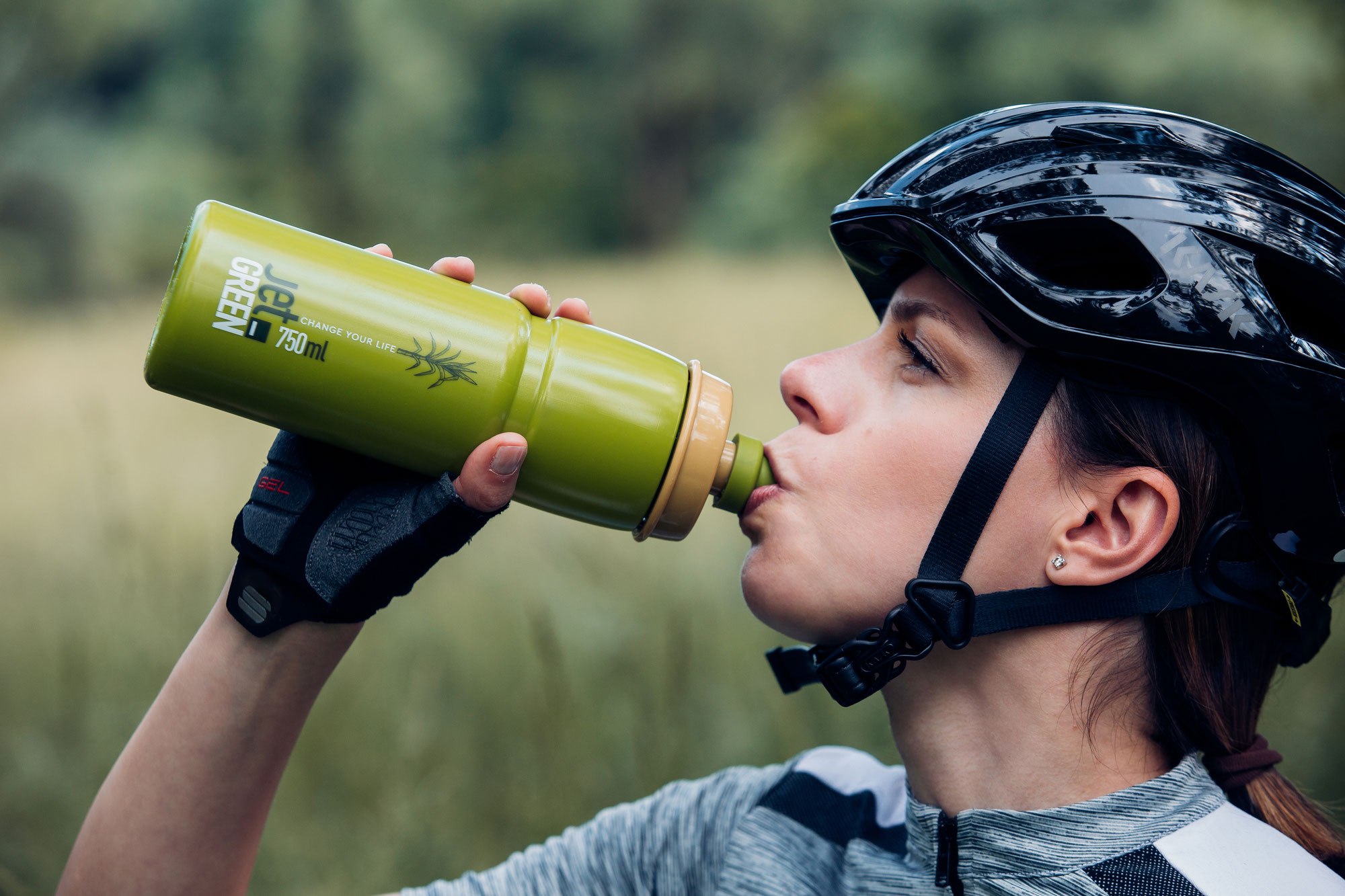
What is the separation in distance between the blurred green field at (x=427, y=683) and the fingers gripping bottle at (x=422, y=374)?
191 cm

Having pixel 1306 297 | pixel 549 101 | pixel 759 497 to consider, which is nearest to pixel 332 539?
pixel 759 497

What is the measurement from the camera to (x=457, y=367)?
1.68m

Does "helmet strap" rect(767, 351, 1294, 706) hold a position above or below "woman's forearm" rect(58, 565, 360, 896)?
above

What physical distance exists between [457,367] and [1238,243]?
1415mm

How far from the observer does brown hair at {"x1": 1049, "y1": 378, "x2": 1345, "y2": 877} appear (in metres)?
1.75

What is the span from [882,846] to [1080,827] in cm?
43

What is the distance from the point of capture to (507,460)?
5.45ft

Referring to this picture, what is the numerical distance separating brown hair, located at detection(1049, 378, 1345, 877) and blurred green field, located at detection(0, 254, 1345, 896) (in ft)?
6.75

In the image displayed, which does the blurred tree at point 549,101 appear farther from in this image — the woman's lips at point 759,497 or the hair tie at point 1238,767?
the woman's lips at point 759,497

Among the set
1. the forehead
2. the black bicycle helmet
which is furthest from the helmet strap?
the forehead

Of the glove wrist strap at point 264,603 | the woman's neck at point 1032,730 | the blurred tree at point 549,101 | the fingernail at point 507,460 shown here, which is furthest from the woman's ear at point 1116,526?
the blurred tree at point 549,101

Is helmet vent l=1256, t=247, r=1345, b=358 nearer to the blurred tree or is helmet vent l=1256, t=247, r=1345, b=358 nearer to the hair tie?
the hair tie

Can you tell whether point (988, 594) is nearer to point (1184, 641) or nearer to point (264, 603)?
point (1184, 641)

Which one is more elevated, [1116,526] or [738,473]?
[1116,526]
